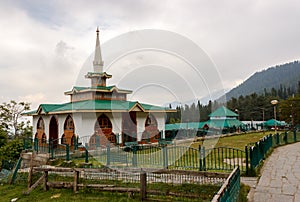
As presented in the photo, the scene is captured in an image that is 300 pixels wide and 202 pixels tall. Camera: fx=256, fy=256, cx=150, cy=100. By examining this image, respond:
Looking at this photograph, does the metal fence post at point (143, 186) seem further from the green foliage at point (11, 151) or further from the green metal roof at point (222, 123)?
the green metal roof at point (222, 123)

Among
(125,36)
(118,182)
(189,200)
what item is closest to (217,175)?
(189,200)

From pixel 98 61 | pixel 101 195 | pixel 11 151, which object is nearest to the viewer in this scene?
pixel 101 195

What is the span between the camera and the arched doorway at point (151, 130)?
20266 millimetres

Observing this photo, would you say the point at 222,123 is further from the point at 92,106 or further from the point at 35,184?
the point at 35,184

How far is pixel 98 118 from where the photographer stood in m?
17.2

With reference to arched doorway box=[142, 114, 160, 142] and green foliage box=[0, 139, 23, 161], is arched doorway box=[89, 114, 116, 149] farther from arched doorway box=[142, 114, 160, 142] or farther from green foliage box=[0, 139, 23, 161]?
green foliage box=[0, 139, 23, 161]

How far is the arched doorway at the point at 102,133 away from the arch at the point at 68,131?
1370mm

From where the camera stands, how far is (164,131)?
2136 cm

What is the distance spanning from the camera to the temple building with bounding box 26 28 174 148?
16667 millimetres

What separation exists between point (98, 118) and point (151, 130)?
520cm

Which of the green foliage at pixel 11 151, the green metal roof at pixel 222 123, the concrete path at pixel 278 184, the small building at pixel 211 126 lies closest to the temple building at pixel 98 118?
the green foliage at pixel 11 151

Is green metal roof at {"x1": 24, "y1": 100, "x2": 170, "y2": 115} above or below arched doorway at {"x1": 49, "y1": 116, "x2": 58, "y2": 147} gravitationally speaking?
above

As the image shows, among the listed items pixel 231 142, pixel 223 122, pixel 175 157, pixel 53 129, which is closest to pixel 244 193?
pixel 175 157

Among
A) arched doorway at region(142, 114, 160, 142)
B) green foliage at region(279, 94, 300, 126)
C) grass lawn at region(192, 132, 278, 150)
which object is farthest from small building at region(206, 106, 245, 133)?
→ green foliage at region(279, 94, 300, 126)
